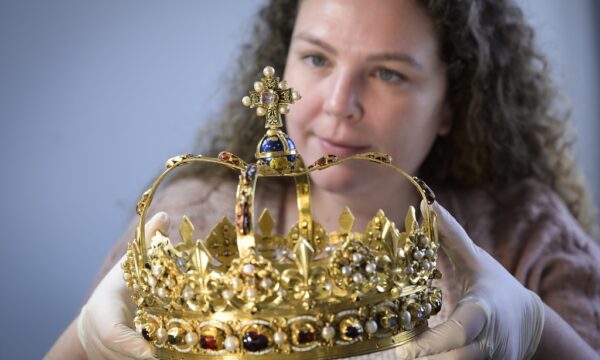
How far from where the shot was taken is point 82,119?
174 cm

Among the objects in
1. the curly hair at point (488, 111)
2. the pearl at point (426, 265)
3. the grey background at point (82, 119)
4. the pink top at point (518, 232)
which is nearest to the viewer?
the pearl at point (426, 265)

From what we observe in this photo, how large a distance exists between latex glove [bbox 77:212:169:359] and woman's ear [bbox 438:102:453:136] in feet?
2.40

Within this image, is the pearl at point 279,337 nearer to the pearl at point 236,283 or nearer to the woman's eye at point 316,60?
the pearl at point 236,283

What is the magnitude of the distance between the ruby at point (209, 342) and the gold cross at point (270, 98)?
296 mm

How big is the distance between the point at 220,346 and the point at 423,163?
987mm

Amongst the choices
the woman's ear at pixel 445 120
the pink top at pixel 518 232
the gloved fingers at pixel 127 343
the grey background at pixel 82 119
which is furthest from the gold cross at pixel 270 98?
the grey background at pixel 82 119

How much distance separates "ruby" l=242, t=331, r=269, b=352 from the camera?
30.8 inches

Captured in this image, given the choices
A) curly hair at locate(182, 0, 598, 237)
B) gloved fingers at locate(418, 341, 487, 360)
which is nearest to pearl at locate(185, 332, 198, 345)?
gloved fingers at locate(418, 341, 487, 360)

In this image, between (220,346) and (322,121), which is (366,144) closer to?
(322,121)

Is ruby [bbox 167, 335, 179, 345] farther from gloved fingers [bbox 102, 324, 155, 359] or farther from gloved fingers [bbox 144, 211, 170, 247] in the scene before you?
gloved fingers [bbox 144, 211, 170, 247]

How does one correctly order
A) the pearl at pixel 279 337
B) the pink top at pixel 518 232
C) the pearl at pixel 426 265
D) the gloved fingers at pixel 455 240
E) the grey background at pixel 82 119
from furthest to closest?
the grey background at pixel 82 119, the pink top at pixel 518 232, the gloved fingers at pixel 455 240, the pearl at pixel 426 265, the pearl at pixel 279 337

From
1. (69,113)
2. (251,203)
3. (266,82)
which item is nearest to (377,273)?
(251,203)

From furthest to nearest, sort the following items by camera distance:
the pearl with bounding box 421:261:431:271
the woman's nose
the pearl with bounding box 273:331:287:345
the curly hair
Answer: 1. the curly hair
2. the woman's nose
3. the pearl with bounding box 421:261:431:271
4. the pearl with bounding box 273:331:287:345

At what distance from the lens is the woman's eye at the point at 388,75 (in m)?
1.32
